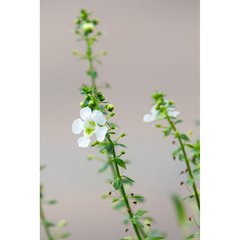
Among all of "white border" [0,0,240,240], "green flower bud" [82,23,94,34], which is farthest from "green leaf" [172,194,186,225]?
"green flower bud" [82,23,94,34]

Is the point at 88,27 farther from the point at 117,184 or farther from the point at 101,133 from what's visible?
the point at 117,184

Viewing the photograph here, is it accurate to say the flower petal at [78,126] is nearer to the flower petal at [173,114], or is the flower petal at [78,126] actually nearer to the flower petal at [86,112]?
the flower petal at [86,112]

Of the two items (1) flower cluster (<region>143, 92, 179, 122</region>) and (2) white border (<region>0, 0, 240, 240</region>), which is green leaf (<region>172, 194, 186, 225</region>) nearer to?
(2) white border (<region>0, 0, 240, 240</region>)

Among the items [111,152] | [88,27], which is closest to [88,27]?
[88,27]

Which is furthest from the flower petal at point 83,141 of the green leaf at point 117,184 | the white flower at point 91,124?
the green leaf at point 117,184
